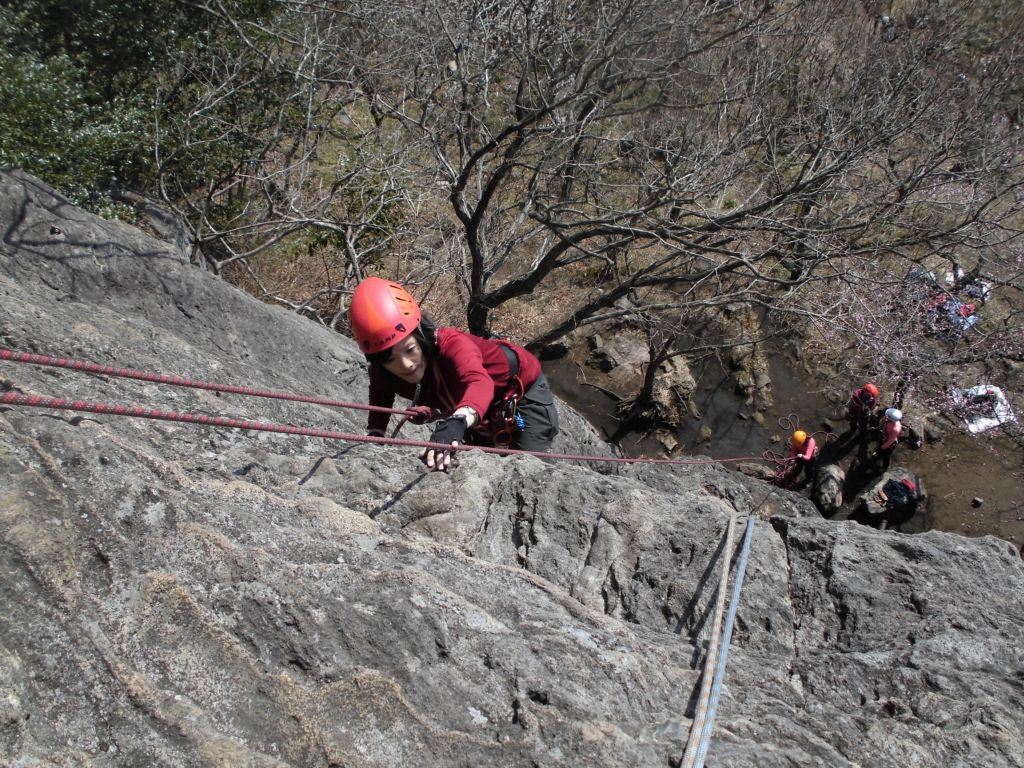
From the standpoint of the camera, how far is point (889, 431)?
12.6 m

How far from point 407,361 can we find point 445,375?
22 cm

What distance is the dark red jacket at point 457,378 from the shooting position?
3.11 meters

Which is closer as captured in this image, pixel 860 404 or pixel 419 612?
pixel 419 612

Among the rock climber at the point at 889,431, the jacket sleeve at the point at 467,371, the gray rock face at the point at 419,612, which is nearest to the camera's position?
the gray rock face at the point at 419,612

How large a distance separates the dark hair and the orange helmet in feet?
0.14

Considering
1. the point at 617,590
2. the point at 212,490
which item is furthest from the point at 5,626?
the point at 617,590

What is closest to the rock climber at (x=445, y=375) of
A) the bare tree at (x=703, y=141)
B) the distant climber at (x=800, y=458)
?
the bare tree at (x=703, y=141)

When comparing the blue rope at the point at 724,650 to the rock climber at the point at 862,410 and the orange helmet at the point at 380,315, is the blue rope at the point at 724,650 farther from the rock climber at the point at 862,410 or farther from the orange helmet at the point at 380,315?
the rock climber at the point at 862,410

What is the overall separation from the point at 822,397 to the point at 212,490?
13.8 m

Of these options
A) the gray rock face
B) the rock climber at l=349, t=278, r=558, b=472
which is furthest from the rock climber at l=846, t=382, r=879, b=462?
the rock climber at l=349, t=278, r=558, b=472

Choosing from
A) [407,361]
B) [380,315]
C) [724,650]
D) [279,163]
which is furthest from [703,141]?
[724,650]

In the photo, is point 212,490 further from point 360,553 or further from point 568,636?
point 568,636

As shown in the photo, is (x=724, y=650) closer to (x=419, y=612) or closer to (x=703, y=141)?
(x=419, y=612)

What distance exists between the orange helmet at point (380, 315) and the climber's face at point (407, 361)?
0.05 meters
